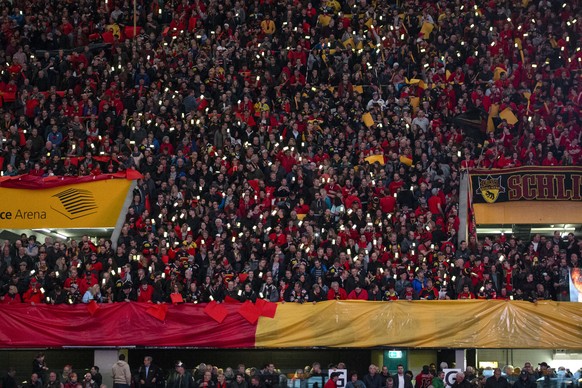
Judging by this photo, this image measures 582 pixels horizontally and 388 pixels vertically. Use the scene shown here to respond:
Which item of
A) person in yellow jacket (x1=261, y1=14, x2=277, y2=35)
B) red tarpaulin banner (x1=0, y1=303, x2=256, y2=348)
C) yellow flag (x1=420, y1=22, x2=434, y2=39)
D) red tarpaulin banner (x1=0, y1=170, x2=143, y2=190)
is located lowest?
red tarpaulin banner (x1=0, y1=303, x2=256, y2=348)

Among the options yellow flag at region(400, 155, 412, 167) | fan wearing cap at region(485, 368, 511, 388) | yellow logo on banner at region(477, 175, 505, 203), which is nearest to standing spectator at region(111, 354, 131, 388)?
fan wearing cap at region(485, 368, 511, 388)

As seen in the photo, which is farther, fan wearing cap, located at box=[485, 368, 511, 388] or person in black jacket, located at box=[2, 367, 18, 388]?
person in black jacket, located at box=[2, 367, 18, 388]

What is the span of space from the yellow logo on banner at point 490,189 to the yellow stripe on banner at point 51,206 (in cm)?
996

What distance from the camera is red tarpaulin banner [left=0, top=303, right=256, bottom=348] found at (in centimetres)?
2569

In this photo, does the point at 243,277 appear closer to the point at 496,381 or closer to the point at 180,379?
the point at 180,379

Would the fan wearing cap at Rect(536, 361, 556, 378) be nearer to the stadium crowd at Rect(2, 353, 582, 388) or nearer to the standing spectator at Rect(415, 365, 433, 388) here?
the stadium crowd at Rect(2, 353, 582, 388)

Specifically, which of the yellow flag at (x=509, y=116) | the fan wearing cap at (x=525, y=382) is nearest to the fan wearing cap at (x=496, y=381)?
the fan wearing cap at (x=525, y=382)

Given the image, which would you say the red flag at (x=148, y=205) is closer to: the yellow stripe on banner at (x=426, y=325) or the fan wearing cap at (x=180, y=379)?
the yellow stripe on banner at (x=426, y=325)

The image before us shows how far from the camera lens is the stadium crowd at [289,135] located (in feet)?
86.6

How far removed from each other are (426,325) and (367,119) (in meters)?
8.74

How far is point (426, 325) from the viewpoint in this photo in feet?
82.7

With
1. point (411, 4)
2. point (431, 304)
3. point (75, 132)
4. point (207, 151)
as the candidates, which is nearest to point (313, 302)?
point (431, 304)

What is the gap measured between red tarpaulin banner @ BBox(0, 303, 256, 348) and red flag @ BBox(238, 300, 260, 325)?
11cm

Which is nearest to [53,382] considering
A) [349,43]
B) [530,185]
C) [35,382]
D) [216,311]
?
[35,382]
